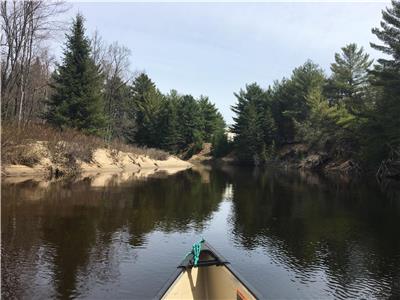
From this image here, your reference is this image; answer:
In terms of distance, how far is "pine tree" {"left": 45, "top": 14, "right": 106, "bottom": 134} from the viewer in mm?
39844

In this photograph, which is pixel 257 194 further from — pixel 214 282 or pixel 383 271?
pixel 214 282

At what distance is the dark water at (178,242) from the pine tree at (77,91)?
1756cm

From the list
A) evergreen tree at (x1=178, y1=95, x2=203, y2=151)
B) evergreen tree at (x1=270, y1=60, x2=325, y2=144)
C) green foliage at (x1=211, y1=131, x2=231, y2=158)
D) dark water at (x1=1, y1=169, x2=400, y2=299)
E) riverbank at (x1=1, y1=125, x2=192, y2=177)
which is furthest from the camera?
green foliage at (x1=211, y1=131, x2=231, y2=158)

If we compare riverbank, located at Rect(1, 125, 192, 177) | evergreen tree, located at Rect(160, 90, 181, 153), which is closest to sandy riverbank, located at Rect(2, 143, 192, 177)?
riverbank, located at Rect(1, 125, 192, 177)

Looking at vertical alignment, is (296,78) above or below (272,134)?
above

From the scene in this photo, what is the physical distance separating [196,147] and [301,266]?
71537mm

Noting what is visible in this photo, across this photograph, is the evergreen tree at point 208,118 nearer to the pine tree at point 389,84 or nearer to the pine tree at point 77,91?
the pine tree at point 77,91

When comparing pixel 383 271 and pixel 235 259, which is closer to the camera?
pixel 383 271

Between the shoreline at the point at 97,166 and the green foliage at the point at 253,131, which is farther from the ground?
the green foliage at the point at 253,131

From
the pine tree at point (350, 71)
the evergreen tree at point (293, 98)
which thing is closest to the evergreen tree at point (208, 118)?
the evergreen tree at point (293, 98)

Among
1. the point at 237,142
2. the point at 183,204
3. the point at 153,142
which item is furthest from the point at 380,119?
the point at 153,142

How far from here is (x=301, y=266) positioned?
10570 mm

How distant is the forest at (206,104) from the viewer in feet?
122

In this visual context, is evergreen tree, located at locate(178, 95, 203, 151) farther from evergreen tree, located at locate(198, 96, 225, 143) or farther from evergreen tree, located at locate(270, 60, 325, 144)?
evergreen tree, located at locate(270, 60, 325, 144)
